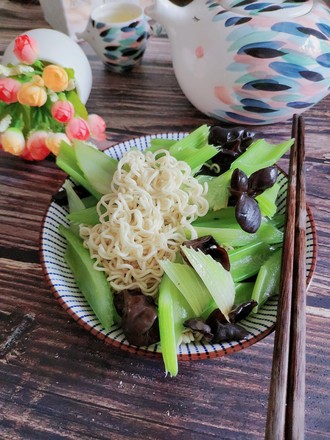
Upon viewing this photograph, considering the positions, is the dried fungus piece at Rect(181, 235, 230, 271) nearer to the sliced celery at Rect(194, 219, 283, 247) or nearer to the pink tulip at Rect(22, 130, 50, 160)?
the sliced celery at Rect(194, 219, 283, 247)

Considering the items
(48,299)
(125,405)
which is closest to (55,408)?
(125,405)

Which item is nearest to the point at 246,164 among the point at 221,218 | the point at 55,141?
the point at 221,218

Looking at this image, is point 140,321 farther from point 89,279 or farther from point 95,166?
point 95,166

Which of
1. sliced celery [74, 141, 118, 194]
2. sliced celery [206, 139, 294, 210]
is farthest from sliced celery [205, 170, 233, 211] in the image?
sliced celery [74, 141, 118, 194]

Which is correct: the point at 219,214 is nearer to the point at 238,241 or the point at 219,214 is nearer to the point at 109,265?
the point at 238,241

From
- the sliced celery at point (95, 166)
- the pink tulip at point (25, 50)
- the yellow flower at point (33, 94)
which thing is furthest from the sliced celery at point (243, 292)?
the pink tulip at point (25, 50)
